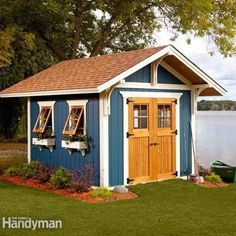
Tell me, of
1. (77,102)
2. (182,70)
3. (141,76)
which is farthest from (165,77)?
(77,102)

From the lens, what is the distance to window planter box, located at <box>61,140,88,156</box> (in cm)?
1244

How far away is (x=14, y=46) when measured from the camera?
1045 inches

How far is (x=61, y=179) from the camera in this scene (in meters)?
12.4

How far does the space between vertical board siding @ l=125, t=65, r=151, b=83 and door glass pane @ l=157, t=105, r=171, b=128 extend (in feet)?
3.28

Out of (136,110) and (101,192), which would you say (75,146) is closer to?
(101,192)

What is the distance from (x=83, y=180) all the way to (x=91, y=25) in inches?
737

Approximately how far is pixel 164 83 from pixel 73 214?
5582 mm

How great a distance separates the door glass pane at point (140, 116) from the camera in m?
13.0

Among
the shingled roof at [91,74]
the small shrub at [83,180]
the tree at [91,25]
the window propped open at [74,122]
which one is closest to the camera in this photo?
the small shrub at [83,180]

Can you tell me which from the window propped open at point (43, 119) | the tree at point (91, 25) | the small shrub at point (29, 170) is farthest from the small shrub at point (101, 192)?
the tree at point (91, 25)

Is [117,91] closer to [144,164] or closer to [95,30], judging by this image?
[144,164]

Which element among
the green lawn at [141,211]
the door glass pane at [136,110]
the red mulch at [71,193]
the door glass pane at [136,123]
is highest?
the door glass pane at [136,110]

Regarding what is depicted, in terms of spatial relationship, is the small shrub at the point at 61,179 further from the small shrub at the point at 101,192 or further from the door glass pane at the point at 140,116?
the door glass pane at the point at 140,116

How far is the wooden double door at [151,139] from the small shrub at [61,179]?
1640 millimetres
